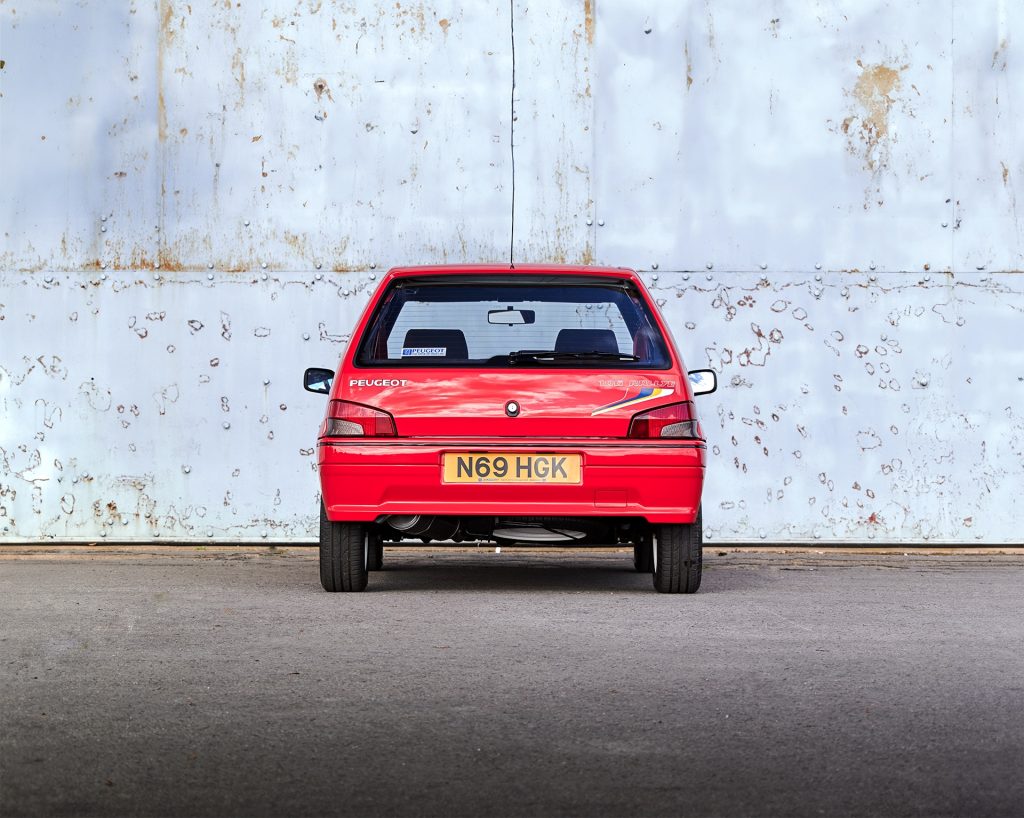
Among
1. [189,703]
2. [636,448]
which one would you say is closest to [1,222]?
[636,448]

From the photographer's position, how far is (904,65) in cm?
1070

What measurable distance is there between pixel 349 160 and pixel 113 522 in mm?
2785

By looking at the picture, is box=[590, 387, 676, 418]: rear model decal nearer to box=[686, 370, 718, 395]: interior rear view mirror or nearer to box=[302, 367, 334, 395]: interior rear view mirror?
box=[686, 370, 718, 395]: interior rear view mirror

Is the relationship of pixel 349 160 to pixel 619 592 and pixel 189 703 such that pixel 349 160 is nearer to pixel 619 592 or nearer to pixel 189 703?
pixel 619 592

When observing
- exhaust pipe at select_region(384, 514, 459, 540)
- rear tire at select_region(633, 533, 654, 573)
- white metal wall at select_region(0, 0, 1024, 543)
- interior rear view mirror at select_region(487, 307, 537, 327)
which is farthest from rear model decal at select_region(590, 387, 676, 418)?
white metal wall at select_region(0, 0, 1024, 543)

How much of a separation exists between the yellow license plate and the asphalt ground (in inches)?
22.0

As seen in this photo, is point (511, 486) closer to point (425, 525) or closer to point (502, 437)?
point (502, 437)

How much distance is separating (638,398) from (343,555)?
1561 mm

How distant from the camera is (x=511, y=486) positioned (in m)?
7.20

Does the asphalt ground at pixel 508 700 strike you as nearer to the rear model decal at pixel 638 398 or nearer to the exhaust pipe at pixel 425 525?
the exhaust pipe at pixel 425 525

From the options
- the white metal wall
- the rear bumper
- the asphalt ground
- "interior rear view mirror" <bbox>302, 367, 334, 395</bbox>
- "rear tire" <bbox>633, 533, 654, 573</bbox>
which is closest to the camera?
the asphalt ground

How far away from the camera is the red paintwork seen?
7.20 metres

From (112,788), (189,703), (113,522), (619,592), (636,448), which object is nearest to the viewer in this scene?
(112,788)

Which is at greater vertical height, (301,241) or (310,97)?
(310,97)
